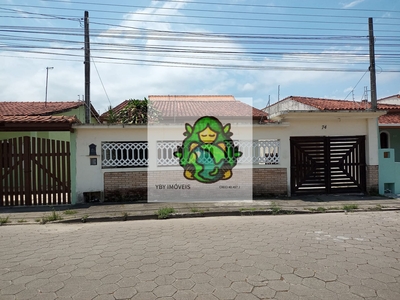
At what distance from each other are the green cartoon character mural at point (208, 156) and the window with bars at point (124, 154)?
3.30 ft

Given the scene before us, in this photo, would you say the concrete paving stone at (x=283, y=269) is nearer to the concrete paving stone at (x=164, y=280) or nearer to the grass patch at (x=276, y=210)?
the concrete paving stone at (x=164, y=280)

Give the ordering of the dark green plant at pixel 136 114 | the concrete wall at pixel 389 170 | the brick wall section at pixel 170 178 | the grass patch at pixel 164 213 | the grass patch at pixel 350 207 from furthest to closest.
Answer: the dark green plant at pixel 136 114 < the concrete wall at pixel 389 170 < the brick wall section at pixel 170 178 < the grass patch at pixel 350 207 < the grass patch at pixel 164 213

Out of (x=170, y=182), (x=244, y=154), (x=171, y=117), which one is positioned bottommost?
(x=170, y=182)

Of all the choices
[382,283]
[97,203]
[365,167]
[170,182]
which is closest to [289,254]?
[382,283]

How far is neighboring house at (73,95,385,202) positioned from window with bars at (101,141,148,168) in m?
0.03

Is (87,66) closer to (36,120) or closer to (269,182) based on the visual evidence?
(36,120)

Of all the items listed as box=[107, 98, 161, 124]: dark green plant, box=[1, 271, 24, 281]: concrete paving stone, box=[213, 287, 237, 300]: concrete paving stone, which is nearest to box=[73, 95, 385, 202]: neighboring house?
box=[107, 98, 161, 124]: dark green plant

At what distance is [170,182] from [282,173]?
3.43 meters

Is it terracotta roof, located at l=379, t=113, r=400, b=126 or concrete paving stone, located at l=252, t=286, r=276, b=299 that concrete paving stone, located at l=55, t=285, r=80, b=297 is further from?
terracotta roof, located at l=379, t=113, r=400, b=126

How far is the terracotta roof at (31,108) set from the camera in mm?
11073

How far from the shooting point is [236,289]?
2.81 metres

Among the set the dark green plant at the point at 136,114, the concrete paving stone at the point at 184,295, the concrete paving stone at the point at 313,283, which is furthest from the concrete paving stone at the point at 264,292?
the dark green plant at the point at 136,114

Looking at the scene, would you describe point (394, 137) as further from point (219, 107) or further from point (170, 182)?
point (170, 182)

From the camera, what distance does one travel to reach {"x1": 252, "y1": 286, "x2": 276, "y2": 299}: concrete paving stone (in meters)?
2.67
